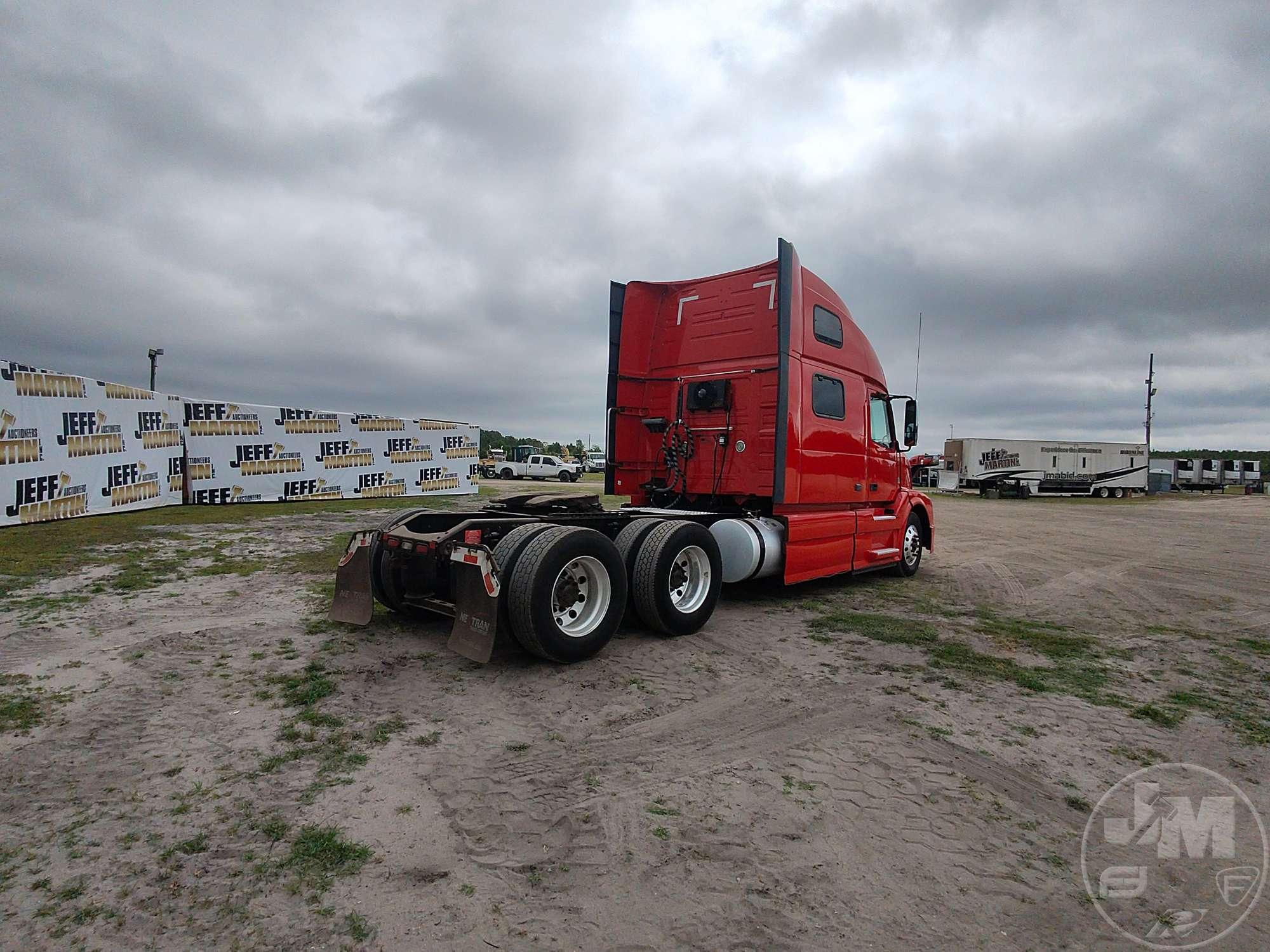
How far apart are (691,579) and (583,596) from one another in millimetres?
1467

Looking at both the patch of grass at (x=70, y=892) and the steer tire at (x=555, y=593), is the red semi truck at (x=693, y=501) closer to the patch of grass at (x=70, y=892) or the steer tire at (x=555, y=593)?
the steer tire at (x=555, y=593)

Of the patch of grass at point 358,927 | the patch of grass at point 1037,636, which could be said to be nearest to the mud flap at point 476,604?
the patch of grass at point 358,927

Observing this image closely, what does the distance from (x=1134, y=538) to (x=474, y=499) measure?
62.2 feet

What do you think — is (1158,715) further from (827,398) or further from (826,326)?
(826,326)

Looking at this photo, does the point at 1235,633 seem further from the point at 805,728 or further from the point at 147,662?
the point at 147,662

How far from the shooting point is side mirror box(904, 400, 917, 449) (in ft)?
30.9

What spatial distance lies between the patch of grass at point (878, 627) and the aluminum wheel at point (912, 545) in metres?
3.07

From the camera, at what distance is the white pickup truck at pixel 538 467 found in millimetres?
40281

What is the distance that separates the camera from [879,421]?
9.16 m

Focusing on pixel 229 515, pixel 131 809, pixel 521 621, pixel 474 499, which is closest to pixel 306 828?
pixel 131 809

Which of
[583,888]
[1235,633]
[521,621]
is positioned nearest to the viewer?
[583,888]

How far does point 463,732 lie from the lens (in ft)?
12.6

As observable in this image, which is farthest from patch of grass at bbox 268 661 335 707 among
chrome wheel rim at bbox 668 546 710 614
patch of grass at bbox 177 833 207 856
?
chrome wheel rim at bbox 668 546 710 614

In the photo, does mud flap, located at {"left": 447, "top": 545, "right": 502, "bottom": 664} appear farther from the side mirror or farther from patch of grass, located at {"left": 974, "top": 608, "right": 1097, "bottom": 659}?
the side mirror
